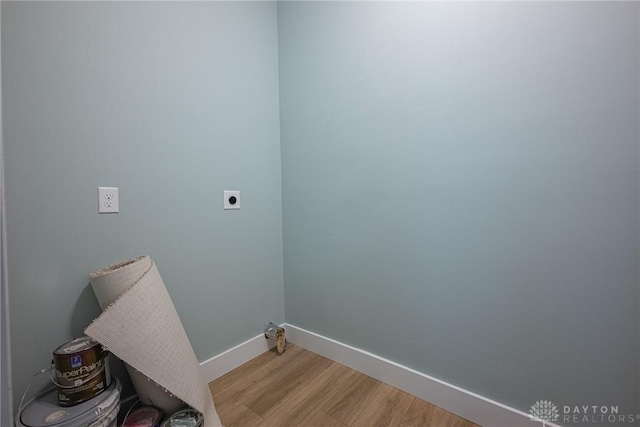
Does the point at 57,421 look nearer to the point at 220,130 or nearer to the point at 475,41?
the point at 220,130

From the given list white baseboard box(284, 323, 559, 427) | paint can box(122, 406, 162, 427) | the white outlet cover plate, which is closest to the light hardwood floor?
white baseboard box(284, 323, 559, 427)

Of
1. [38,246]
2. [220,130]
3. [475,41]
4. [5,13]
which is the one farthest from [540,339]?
[5,13]

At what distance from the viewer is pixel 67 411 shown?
88 centimetres

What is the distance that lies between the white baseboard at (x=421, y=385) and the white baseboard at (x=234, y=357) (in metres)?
0.26

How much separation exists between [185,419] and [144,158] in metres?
1.15

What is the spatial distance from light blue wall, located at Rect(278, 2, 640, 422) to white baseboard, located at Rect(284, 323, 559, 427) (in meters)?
0.04

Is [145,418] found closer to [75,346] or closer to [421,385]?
[75,346]

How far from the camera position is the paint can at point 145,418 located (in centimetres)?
103

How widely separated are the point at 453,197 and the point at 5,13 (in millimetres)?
1875

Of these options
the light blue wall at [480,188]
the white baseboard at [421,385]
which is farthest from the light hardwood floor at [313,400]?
the light blue wall at [480,188]

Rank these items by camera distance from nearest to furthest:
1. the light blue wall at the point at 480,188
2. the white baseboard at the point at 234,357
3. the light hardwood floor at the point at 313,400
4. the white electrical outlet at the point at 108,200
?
the light blue wall at the point at 480,188 < the white electrical outlet at the point at 108,200 < the light hardwood floor at the point at 313,400 < the white baseboard at the point at 234,357

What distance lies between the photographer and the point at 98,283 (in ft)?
3.37

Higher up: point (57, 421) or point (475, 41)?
point (475, 41)

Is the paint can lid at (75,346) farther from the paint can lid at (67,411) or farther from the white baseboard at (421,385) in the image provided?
the white baseboard at (421,385)
